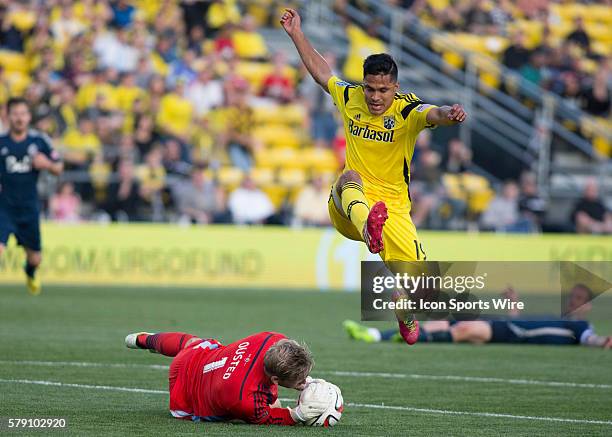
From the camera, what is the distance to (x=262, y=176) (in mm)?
24203

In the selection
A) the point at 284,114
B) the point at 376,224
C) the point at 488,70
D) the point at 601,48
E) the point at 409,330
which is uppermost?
the point at 601,48

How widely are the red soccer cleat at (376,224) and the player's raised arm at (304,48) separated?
6.60 feet

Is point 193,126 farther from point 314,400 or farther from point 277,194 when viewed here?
point 314,400

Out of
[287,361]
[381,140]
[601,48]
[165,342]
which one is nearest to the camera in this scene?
[287,361]

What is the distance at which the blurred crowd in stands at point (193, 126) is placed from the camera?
2269 centimetres

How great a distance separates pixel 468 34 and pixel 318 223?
8.28 m

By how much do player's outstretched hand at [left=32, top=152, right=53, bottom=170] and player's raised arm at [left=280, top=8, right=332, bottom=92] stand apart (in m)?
5.12

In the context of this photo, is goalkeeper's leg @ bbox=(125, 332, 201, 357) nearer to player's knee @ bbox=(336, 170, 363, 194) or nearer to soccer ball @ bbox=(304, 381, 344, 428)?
soccer ball @ bbox=(304, 381, 344, 428)

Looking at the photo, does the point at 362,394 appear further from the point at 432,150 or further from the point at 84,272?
the point at 432,150

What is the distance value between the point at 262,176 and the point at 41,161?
31.9ft

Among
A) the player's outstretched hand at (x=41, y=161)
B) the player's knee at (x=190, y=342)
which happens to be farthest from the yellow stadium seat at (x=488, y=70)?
the player's knee at (x=190, y=342)

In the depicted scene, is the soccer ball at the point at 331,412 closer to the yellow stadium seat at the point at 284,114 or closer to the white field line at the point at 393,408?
the white field line at the point at 393,408

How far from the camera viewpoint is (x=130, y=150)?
2288 cm

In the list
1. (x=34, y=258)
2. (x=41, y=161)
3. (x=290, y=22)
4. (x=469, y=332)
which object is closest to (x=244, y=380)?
(x=290, y=22)
